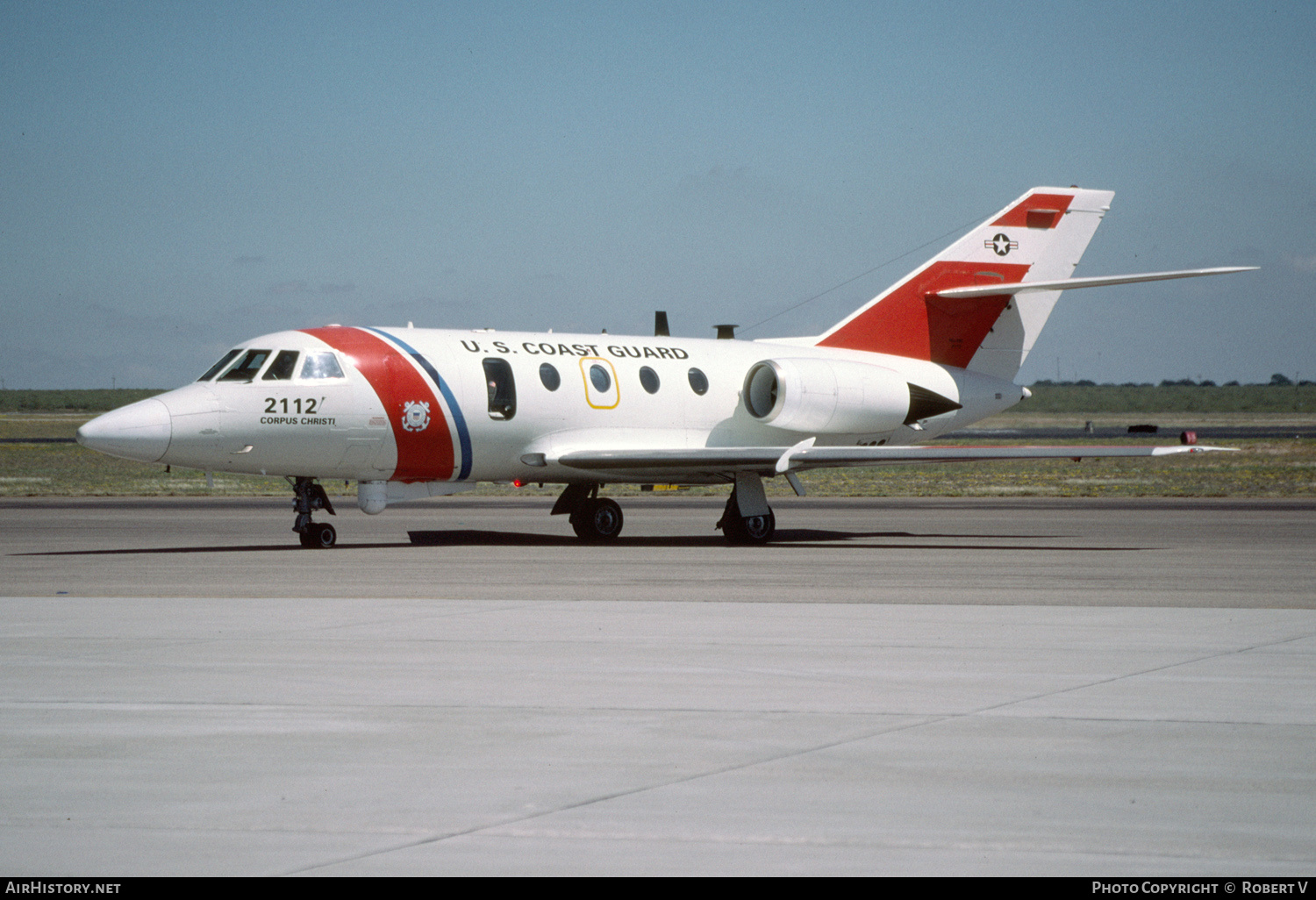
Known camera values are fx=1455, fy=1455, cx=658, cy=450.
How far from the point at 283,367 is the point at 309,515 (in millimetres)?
2208

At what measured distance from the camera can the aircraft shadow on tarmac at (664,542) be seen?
2136cm

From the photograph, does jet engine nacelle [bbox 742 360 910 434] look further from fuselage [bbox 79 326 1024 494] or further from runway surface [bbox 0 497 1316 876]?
runway surface [bbox 0 497 1316 876]

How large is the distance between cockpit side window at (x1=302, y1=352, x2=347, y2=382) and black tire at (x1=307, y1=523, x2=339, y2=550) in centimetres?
216

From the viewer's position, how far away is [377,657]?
10453mm

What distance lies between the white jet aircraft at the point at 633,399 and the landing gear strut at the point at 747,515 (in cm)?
3

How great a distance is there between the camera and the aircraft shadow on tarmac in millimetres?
21359

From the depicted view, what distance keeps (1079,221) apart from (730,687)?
810 inches

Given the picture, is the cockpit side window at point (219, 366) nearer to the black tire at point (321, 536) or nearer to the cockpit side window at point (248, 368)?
the cockpit side window at point (248, 368)

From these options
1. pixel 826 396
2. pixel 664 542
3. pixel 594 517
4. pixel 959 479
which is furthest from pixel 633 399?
pixel 959 479

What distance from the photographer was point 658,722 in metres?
8.11

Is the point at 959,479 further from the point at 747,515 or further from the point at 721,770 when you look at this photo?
the point at 721,770

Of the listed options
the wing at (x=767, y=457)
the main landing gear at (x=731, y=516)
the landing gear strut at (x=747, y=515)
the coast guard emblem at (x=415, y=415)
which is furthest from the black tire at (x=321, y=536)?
the landing gear strut at (x=747, y=515)

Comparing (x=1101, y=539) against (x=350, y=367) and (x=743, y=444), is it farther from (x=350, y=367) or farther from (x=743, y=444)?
(x=350, y=367)

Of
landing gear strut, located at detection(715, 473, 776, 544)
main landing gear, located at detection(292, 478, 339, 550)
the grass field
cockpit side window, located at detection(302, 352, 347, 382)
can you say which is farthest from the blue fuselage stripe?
the grass field
